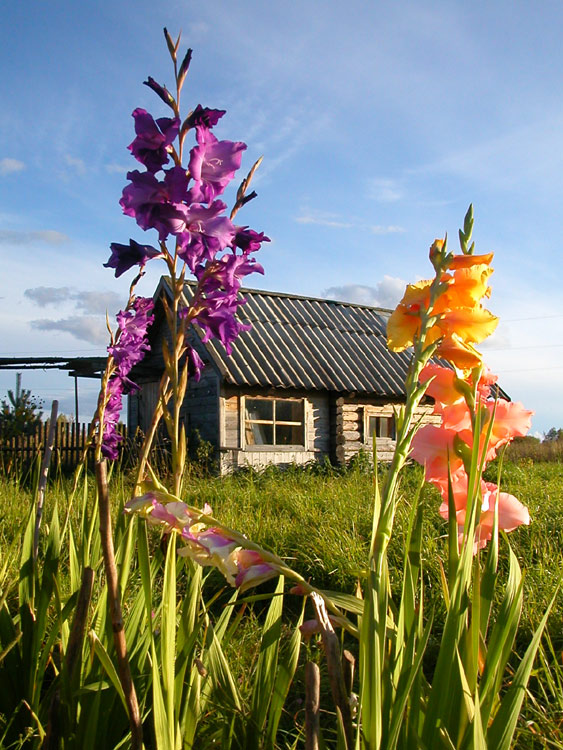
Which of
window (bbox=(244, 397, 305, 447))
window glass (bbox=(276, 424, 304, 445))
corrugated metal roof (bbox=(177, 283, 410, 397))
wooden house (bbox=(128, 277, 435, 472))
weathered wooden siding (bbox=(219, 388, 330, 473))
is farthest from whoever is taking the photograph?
window glass (bbox=(276, 424, 304, 445))

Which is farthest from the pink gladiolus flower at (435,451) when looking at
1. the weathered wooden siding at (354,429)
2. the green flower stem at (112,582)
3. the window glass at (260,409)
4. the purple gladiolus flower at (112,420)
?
the weathered wooden siding at (354,429)

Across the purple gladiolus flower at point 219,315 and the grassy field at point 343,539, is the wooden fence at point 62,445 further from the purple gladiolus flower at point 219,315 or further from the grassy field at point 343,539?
the purple gladiolus flower at point 219,315

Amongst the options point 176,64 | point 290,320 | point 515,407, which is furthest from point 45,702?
point 290,320

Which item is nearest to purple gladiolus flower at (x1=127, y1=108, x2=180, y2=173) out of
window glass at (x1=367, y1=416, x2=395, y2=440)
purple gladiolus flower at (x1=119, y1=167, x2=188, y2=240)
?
purple gladiolus flower at (x1=119, y1=167, x2=188, y2=240)

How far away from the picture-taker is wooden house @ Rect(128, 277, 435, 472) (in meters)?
13.3

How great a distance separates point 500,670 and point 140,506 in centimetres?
76

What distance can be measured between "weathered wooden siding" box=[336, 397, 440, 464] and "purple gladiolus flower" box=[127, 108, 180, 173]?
13036mm

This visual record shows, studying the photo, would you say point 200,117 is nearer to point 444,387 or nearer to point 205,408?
point 444,387

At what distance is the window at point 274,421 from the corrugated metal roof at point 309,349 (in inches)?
26.8

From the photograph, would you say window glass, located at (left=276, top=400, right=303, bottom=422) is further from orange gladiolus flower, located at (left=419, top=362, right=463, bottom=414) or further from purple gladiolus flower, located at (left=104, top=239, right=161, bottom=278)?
orange gladiolus flower, located at (left=419, top=362, right=463, bottom=414)

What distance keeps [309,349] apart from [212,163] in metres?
13.9

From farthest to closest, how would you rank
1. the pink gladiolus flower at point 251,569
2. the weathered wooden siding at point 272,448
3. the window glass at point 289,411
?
1. the window glass at point 289,411
2. the weathered wooden siding at point 272,448
3. the pink gladiolus flower at point 251,569

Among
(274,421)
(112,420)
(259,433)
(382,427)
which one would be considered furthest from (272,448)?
(112,420)

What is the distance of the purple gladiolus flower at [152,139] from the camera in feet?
5.03
